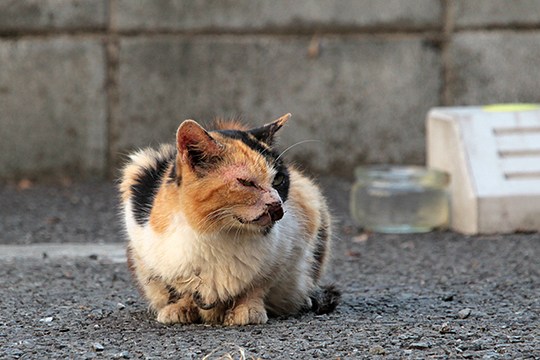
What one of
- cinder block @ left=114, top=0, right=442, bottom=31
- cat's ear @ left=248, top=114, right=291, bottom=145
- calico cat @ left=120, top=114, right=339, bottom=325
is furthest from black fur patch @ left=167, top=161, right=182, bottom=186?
cinder block @ left=114, top=0, right=442, bottom=31

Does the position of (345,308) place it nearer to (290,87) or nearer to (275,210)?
(275,210)

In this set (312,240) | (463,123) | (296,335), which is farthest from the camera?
(463,123)

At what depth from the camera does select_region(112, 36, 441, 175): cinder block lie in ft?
26.0

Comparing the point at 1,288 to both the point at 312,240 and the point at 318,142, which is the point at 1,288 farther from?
the point at 318,142

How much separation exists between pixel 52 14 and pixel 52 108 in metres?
0.73

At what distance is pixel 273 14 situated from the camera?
7883 millimetres

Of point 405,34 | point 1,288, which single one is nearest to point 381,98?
point 405,34

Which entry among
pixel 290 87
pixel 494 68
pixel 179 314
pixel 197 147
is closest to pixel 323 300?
pixel 179 314

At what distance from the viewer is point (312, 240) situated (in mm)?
3857

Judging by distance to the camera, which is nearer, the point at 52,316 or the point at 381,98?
the point at 52,316

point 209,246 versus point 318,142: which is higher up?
point 209,246

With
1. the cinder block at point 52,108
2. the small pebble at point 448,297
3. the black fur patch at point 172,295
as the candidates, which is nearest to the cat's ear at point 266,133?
the black fur patch at point 172,295

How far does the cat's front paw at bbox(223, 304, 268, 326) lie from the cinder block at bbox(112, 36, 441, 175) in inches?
173

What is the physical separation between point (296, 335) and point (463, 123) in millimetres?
3293
